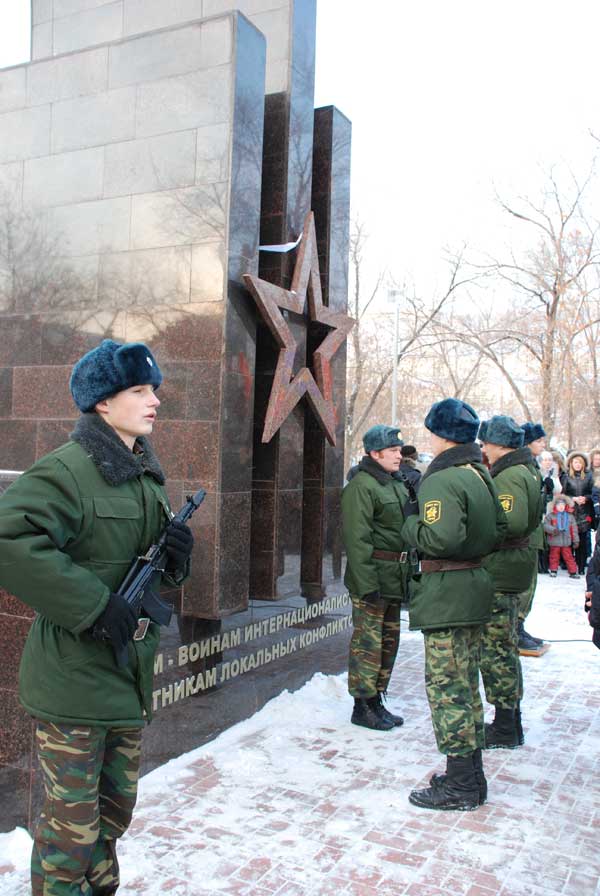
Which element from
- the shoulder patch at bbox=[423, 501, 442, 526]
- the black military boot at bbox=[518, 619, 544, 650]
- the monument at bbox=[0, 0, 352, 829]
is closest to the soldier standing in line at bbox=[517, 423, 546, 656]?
the black military boot at bbox=[518, 619, 544, 650]

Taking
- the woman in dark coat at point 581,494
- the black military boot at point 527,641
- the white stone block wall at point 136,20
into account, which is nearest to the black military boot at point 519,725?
the black military boot at point 527,641

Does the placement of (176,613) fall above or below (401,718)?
above

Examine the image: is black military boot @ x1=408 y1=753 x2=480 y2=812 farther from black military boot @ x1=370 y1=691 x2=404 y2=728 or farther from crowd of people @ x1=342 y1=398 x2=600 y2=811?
black military boot @ x1=370 y1=691 x2=404 y2=728

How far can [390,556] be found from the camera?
529 cm

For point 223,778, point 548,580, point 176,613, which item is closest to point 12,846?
point 223,778

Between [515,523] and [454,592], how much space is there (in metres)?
1.25

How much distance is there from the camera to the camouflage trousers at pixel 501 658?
4926 millimetres

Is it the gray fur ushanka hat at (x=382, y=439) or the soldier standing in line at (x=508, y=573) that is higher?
the gray fur ushanka hat at (x=382, y=439)

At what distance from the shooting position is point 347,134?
6590 mm

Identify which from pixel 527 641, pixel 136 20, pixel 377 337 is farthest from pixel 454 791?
pixel 377 337

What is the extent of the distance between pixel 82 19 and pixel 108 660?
240 inches

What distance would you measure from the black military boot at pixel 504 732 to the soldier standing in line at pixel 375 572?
650 mm

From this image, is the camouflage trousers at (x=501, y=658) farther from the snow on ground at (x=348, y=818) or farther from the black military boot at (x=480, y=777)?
the black military boot at (x=480, y=777)

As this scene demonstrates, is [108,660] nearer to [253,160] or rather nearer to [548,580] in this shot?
[253,160]
